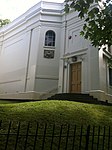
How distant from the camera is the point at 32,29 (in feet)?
→ 66.0

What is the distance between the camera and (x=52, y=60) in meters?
18.7

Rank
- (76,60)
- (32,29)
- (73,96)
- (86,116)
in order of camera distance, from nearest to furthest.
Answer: (86,116) → (73,96) → (76,60) → (32,29)

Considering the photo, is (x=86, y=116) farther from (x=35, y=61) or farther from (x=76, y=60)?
(x=35, y=61)

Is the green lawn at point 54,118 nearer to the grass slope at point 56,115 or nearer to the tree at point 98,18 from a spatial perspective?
the grass slope at point 56,115

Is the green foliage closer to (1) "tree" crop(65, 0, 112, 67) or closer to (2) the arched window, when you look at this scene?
(1) "tree" crop(65, 0, 112, 67)

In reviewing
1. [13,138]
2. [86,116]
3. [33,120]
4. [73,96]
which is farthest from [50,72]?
[13,138]

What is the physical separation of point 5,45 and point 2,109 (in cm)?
1778

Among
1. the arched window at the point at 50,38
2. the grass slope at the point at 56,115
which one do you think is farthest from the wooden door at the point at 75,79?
the grass slope at the point at 56,115

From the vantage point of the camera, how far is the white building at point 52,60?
1598 cm

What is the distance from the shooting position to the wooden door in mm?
16609

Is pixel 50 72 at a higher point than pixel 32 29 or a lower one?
lower

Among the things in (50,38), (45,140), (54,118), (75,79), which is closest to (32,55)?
(50,38)

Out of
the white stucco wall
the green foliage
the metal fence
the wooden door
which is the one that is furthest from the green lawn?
the white stucco wall

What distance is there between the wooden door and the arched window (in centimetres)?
344
